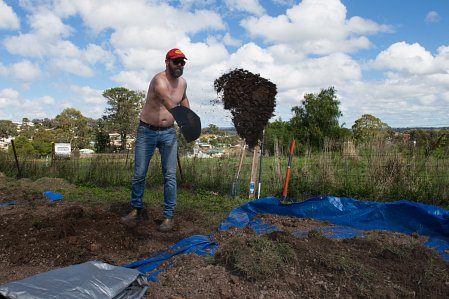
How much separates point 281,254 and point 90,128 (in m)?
48.8

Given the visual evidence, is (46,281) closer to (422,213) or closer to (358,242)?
(358,242)

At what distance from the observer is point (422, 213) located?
427 centimetres

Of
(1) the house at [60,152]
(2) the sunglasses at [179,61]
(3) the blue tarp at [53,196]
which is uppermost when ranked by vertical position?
(2) the sunglasses at [179,61]

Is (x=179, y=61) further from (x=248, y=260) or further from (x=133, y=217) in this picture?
(x=248, y=260)

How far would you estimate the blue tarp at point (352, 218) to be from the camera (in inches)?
149

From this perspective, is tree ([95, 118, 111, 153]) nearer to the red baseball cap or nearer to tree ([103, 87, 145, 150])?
tree ([103, 87, 145, 150])

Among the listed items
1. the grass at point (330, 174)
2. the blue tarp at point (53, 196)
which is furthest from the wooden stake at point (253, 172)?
the blue tarp at point (53, 196)

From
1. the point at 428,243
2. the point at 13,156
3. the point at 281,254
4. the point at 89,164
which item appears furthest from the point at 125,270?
the point at 13,156

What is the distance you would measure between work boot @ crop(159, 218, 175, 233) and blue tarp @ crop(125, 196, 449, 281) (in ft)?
1.85

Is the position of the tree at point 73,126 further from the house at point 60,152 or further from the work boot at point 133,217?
the work boot at point 133,217

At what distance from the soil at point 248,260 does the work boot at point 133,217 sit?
6.2 inches

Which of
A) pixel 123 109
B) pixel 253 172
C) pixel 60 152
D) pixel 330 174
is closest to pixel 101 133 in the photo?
pixel 123 109

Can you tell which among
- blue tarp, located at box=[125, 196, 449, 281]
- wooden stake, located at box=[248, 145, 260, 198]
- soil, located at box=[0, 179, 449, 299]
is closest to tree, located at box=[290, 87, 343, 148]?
wooden stake, located at box=[248, 145, 260, 198]

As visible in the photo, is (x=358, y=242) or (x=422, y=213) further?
(x=422, y=213)
